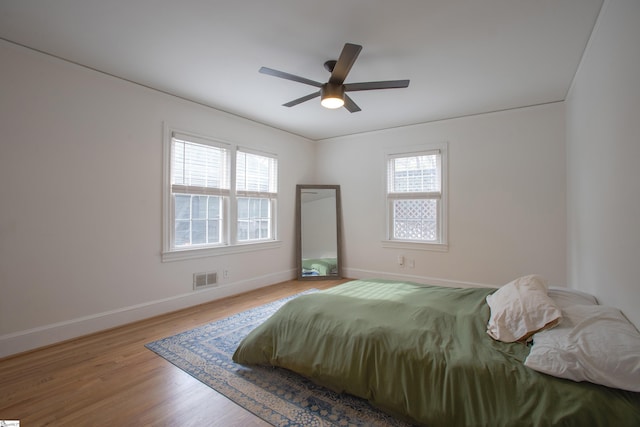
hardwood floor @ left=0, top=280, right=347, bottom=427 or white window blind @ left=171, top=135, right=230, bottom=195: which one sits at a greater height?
white window blind @ left=171, top=135, right=230, bottom=195

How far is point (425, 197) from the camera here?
4.75m

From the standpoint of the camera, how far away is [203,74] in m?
3.13

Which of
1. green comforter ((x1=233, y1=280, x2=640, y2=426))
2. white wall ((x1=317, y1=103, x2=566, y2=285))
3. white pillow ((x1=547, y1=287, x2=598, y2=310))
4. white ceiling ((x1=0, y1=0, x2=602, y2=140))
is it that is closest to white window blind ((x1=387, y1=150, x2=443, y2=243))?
white wall ((x1=317, y1=103, x2=566, y2=285))

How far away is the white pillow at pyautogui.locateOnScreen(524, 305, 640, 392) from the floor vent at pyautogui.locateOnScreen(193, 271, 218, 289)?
141 inches

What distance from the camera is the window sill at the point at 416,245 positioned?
4629 millimetres

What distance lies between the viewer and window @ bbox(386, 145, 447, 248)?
4.66 meters

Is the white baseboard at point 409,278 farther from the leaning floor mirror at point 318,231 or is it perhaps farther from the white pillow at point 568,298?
the white pillow at point 568,298

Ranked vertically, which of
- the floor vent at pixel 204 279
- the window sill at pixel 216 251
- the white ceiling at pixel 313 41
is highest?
the white ceiling at pixel 313 41

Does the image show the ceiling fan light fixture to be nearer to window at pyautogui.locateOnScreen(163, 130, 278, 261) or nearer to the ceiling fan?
the ceiling fan

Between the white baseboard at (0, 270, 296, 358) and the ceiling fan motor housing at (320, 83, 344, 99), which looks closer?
the white baseboard at (0, 270, 296, 358)

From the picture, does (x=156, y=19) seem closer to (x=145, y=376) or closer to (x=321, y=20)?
(x=321, y=20)

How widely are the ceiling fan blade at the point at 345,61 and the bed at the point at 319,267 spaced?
3399 millimetres

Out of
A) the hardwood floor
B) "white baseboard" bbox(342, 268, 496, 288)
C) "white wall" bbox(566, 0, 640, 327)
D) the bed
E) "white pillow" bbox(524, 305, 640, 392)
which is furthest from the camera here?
the bed

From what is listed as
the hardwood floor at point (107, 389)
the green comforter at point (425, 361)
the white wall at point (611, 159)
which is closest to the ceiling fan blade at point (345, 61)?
the white wall at point (611, 159)
